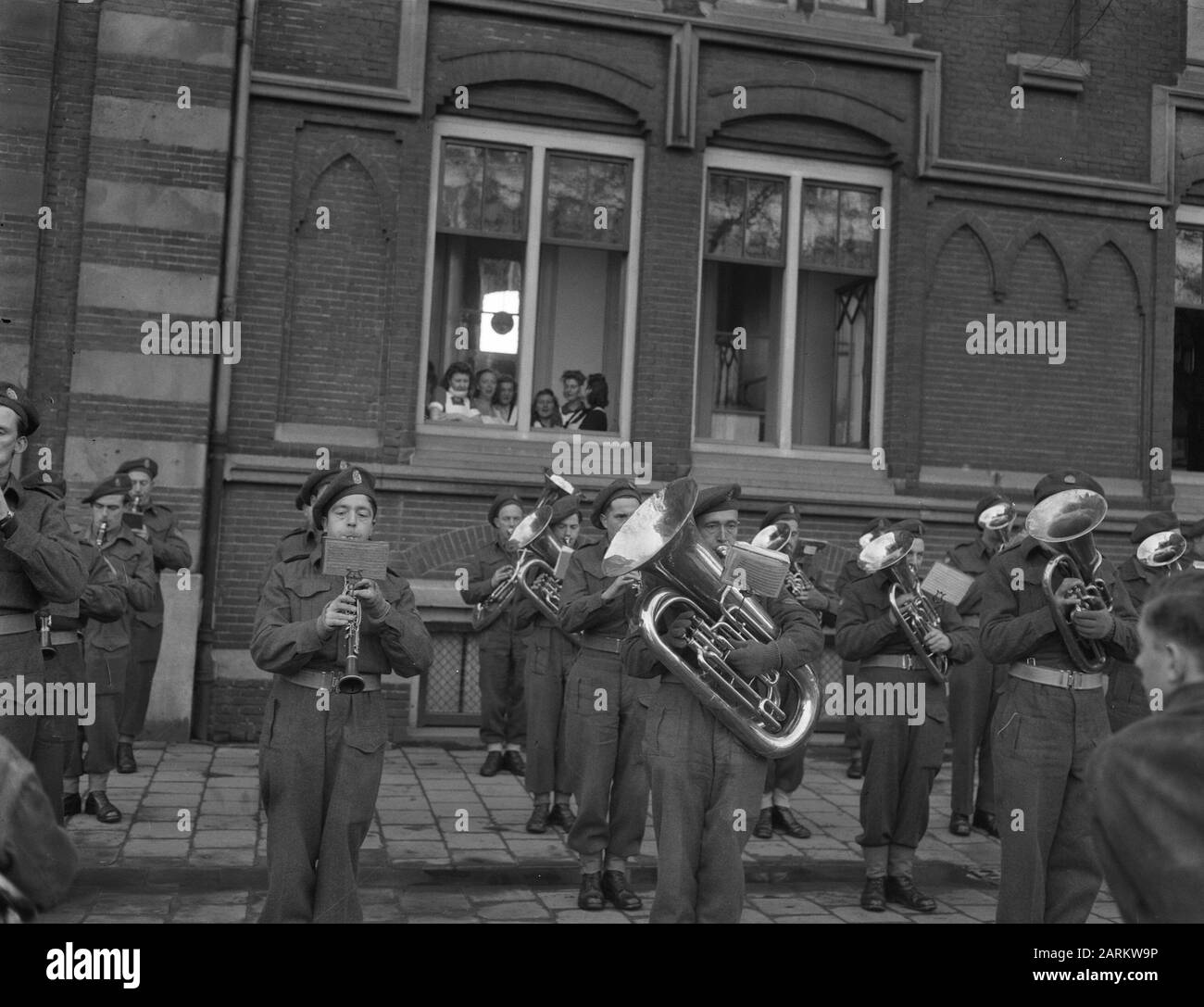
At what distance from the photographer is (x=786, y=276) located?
12828 mm

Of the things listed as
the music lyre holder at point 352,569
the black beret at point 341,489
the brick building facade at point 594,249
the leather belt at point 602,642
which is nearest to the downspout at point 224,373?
the brick building facade at point 594,249

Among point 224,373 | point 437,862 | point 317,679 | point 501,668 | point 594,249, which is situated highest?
point 594,249

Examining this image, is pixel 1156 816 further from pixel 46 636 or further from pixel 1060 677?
pixel 46 636

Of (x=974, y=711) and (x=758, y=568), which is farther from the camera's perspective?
(x=974, y=711)

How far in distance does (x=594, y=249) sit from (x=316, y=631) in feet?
26.1

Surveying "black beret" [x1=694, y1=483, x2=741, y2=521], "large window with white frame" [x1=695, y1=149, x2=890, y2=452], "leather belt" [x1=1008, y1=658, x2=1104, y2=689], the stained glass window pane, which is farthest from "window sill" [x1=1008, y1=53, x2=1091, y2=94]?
"black beret" [x1=694, y1=483, x2=741, y2=521]

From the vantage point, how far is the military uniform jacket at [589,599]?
7.03m

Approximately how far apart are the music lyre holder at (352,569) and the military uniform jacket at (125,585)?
3.68 m

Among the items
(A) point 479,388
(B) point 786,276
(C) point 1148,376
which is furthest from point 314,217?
(C) point 1148,376

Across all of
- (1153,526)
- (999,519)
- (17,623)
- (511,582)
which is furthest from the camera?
(999,519)

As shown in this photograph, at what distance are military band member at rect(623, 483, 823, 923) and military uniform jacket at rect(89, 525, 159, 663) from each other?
14.4ft

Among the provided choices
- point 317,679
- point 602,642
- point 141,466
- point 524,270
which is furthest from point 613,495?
point 524,270

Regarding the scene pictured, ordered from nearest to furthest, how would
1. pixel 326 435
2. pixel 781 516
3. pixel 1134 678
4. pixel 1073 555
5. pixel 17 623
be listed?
pixel 17 623 → pixel 1073 555 → pixel 1134 678 → pixel 781 516 → pixel 326 435

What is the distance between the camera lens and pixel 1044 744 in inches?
235
